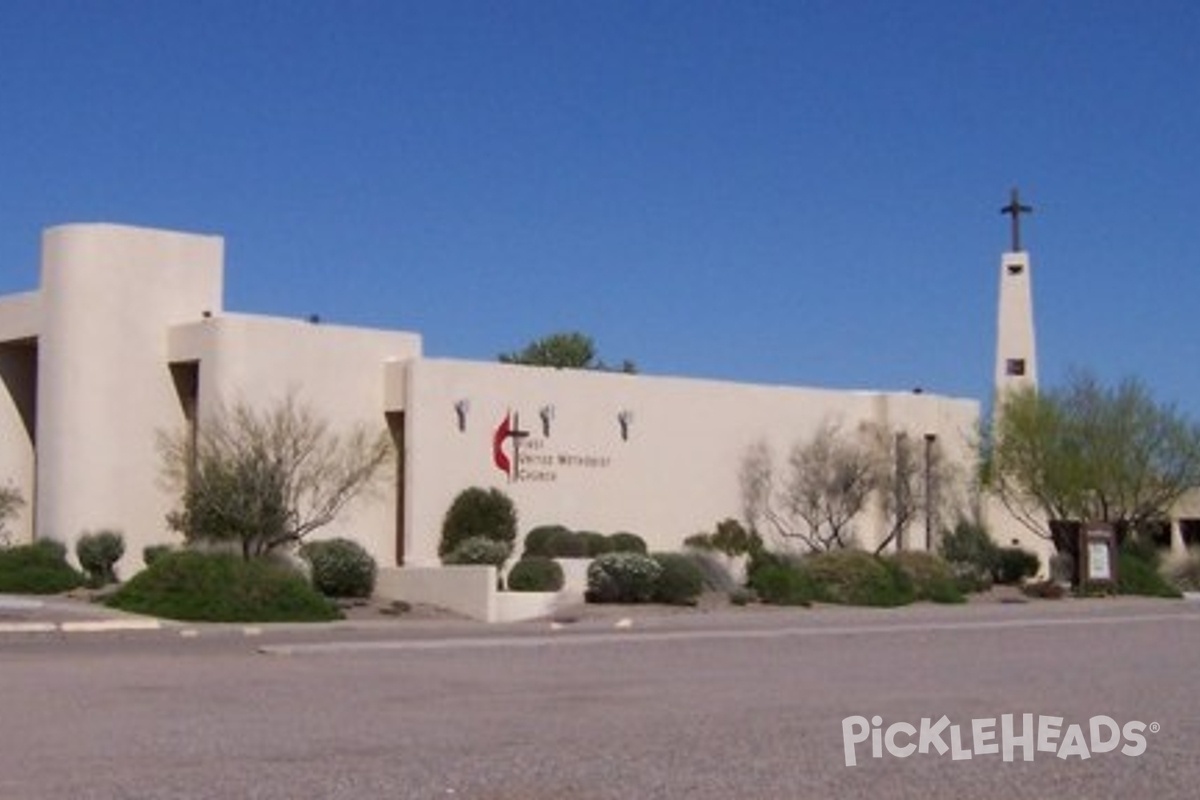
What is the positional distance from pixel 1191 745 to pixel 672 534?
123 ft

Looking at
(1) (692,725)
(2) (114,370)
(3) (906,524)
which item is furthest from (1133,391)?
(1) (692,725)

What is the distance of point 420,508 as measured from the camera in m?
47.2

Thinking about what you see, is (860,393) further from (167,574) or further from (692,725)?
(692,725)

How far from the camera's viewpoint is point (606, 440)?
169 ft

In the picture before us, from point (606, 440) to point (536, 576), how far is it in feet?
31.5

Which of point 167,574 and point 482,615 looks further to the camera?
point 482,615

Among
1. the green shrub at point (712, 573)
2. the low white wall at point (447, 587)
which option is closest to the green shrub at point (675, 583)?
the green shrub at point (712, 573)

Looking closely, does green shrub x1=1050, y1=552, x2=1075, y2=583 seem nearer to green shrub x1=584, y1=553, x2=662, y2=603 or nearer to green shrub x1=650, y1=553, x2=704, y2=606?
green shrub x1=650, y1=553, x2=704, y2=606

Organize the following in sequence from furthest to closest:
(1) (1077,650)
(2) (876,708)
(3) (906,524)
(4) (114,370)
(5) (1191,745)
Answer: (3) (906,524) < (4) (114,370) < (1) (1077,650) < (2) (876,708) < (5) (1191,745)

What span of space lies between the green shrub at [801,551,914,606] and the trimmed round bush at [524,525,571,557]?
19.8ft

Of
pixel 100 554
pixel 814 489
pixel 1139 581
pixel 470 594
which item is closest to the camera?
pixel 470 594

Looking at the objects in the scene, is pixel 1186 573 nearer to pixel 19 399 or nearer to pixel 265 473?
pixel 265 473

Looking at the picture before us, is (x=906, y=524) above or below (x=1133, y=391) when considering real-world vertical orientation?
below

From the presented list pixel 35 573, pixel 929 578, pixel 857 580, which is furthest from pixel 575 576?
pixel 35 573
